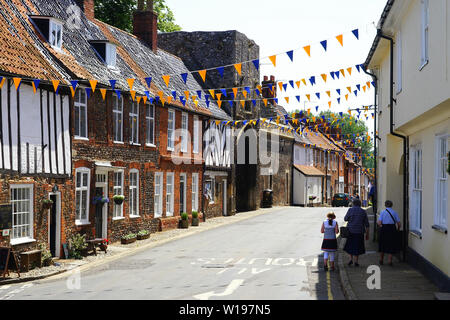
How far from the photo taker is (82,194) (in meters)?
21.8

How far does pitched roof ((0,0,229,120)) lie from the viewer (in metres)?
20.5

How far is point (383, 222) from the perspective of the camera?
657 inches

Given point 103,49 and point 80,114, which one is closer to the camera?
point 80,114

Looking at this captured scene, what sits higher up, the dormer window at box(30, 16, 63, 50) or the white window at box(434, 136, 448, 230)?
the dormer window at box(30, 16, 63, 50)

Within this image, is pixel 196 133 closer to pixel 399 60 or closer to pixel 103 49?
pixel 103 49

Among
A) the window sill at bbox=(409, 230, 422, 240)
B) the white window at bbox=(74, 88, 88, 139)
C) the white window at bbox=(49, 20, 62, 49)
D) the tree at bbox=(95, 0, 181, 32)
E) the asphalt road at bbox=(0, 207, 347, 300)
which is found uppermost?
the tree at bbox=(95, 0, 181, 32)

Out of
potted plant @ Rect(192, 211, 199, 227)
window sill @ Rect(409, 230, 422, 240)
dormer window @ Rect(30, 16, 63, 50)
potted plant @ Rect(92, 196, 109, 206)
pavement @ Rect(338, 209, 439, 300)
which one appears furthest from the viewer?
potted plant @ Rect(192, 211, 199, 227)

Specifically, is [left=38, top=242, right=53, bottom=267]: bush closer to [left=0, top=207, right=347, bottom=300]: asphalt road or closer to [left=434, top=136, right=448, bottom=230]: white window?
[left=0, top=207, right=347, bottom=300]: asphalt road

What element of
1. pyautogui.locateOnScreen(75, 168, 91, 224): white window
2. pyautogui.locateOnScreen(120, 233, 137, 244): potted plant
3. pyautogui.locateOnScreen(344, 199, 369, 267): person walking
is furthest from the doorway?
pyautogui.locateOnScreen(344, 199, 369, 267): person walking

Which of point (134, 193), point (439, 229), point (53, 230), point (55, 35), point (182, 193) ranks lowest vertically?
point (53, 230)

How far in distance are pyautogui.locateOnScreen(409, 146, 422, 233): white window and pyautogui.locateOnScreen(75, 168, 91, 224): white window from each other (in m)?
11.1

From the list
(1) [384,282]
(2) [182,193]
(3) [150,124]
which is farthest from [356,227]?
(2) [182,193]

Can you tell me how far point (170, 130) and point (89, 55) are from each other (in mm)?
7298

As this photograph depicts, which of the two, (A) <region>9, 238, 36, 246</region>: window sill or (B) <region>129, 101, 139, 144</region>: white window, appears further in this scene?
(B) <region>129, 101, 139, 144</region>: white window
